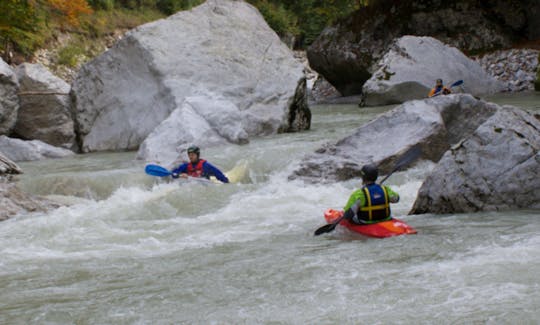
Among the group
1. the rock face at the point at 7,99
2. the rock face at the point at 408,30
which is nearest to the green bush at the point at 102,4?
the rock face at the point at 408,30

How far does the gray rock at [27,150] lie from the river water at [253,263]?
445 centimetres

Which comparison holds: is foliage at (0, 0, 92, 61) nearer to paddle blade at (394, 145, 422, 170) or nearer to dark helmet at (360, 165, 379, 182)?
paddle blade at (394, 145, 422, 170)

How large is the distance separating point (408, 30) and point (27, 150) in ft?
50.5

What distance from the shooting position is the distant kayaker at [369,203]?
19.5 feet

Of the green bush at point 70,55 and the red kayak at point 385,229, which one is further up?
the green bush at point 70,55

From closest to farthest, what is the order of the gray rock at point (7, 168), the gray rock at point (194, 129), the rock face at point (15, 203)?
the rock face at point (15, 203) < the gray rock at point (7, 168) < the gray rock at point (194, 129)

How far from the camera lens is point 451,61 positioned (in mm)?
18625

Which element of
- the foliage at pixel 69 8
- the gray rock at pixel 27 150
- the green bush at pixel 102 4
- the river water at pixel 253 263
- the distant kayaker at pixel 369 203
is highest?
the green bush at pixel 102 4

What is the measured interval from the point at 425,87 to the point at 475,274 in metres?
13.6

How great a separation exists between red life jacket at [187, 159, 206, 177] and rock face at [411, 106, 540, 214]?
10.8 feet

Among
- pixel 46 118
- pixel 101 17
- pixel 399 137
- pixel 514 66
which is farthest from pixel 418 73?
pixel 101 17

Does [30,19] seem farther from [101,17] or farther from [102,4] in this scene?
[102,4]

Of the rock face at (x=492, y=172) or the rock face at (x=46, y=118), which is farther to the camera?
the rock face at (x=46, y=118)

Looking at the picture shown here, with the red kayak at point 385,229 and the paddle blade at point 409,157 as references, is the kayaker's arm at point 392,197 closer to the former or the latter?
the red kayak at point 385,229
